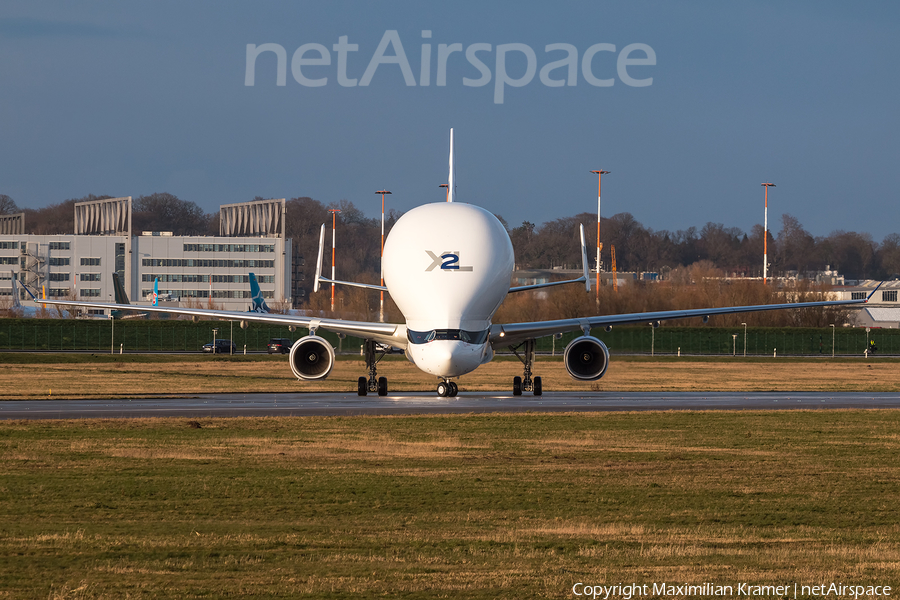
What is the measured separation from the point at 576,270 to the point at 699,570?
143139mm

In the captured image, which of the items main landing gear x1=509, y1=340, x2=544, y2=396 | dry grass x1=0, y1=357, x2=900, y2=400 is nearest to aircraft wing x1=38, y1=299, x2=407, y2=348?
dry grass x1=0, y1=357, x2=900, y2=400

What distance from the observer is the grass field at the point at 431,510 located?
899cm

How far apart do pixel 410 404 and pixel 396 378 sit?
1345 centimetres

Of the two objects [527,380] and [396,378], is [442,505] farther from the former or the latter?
[396,378]

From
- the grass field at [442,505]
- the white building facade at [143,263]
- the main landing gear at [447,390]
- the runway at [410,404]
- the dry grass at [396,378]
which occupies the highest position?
the white building facade at [143,263]

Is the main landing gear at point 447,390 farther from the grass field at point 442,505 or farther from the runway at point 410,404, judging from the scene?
the grass field at point 442,505

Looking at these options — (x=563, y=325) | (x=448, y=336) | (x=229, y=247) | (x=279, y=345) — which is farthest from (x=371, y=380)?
(x=229, y=247)

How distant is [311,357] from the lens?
3209 cm

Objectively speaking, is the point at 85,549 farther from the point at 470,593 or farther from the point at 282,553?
the point at 470,593

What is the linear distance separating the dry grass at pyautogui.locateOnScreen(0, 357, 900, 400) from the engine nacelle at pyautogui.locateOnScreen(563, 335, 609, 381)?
6.23 m

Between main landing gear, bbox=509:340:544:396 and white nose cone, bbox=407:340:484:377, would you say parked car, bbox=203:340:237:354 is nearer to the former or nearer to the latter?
main landing gear, bbox=509:340:544:396

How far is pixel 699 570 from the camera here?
924 centimetres

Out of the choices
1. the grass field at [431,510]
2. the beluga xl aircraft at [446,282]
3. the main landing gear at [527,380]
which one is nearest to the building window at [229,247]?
the main landing gear at [527,380]

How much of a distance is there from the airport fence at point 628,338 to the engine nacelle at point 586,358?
158ft
